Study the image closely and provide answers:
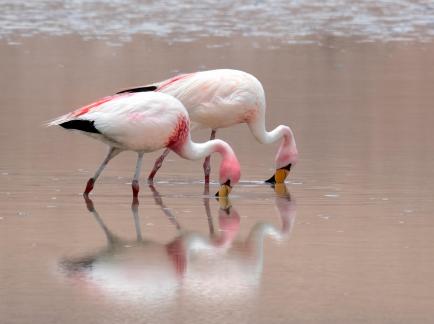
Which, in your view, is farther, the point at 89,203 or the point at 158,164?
the point at 158,164

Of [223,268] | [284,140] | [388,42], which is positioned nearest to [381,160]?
[284,140]

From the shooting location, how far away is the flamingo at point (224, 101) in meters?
11.3

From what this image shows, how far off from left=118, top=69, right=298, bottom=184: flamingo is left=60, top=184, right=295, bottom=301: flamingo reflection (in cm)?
239

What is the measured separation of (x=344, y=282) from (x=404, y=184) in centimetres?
337

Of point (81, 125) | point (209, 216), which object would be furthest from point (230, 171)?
point (81, 125)

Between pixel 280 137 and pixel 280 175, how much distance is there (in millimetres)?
670

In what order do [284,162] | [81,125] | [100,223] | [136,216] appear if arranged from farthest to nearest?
[284,162]
[81,125]
[136,216]
[100,223]

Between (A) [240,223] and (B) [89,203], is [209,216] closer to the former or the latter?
(A) [240,223]

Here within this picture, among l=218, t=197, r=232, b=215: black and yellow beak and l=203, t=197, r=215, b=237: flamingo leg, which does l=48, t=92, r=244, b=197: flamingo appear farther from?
l=203, t=197, r=215, b=237: flamingo leg

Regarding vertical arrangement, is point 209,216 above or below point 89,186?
above

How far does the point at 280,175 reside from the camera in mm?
10828

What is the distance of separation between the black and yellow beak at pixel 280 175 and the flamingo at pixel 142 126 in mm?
812

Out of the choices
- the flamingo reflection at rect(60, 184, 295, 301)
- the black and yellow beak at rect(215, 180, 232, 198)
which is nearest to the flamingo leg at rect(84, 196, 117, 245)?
the flamingo reflection at rect(60, 184, 295, 301)

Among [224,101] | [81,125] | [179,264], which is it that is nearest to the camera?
[179,264]
